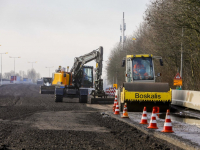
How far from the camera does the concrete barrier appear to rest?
74.4 feet

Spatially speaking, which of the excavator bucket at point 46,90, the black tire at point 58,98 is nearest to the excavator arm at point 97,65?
the black tire at point 58,98

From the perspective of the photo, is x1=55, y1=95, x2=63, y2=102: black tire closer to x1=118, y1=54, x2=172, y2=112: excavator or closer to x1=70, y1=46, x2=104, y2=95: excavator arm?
x1=70, y1=46, x2=104, y2=95: excavator arm

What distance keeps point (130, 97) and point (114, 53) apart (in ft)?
223

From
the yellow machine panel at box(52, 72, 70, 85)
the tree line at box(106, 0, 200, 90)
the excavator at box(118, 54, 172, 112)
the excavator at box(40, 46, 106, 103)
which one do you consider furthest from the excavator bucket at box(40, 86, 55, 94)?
the excavator at box(118, 54, 172, 112)

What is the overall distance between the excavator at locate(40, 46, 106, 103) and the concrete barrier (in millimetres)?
6073

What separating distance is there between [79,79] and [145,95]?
1443 cm

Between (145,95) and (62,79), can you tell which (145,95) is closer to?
(145,95)

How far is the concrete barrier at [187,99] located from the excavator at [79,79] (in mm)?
6073

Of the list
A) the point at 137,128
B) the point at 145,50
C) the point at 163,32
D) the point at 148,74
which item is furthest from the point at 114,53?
the point at 137,128

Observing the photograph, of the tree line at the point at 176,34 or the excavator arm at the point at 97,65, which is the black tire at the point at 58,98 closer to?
A: the excavator arm at the point at 97,65

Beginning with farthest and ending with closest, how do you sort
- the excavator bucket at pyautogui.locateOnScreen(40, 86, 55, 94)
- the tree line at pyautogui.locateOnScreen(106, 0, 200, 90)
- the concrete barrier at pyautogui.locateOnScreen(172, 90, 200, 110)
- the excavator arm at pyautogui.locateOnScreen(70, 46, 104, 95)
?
1. the excavator bucket at pyautogui.locateOnScreen(40, 86, 55, 94)
2. the excavator arm at pyautogui.locateOnScreen(70, 46, 104, 95)
3. the tree line at pyautogui.locateOnScreen(106, 0, 200, 90)
4. the concrete barrier at pyautogui.locateOnScreen(172, 90, 200, 110)

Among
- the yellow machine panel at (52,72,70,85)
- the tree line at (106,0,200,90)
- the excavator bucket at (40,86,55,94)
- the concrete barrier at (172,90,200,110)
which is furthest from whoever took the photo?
the excavator bucket at (40,86,55,94)

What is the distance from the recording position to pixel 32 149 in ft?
28.1

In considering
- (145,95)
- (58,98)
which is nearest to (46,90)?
(58,98)
